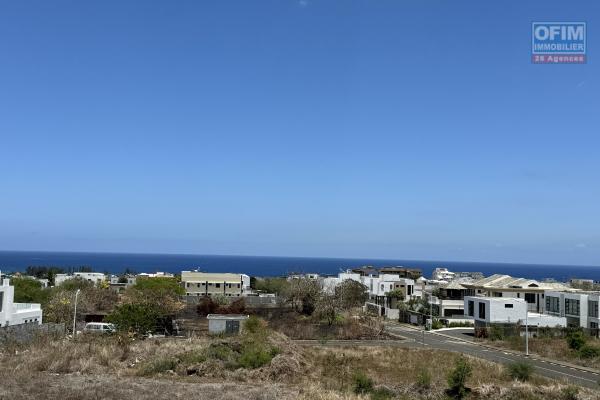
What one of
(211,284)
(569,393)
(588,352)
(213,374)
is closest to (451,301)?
(588,352)

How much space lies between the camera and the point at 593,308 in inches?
2427

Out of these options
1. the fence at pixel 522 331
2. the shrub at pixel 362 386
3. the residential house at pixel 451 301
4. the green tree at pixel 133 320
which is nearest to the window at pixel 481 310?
the fence at pixel 522 331

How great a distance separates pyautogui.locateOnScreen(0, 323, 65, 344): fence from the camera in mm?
32763

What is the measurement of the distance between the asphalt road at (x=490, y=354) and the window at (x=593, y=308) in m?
14.0

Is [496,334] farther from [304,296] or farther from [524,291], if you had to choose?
[304,296]

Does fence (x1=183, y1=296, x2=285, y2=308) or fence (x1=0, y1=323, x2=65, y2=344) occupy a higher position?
fence (x1=0, y1=323, x2=65, y2=344)

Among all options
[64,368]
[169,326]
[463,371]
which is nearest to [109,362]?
[64,368]

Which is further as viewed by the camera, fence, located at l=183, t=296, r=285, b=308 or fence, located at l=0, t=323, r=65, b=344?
fence, located at l=183, t=296, r=285, b=308

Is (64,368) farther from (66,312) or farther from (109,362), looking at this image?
(66,312)

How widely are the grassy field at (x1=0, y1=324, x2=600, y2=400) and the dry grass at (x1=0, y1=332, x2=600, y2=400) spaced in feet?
0.13

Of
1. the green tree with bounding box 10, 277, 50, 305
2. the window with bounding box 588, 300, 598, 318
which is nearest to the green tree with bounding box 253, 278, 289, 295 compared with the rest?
the green tree with bounding box 10, 277, 50, 305

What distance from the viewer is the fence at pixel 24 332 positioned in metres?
32.8

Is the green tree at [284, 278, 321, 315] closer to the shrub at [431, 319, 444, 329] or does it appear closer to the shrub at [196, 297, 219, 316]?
the shrub at [196, 297, 219, 316]

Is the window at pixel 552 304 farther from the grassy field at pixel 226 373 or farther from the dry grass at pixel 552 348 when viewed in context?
the grassy field at pixel 226 373
